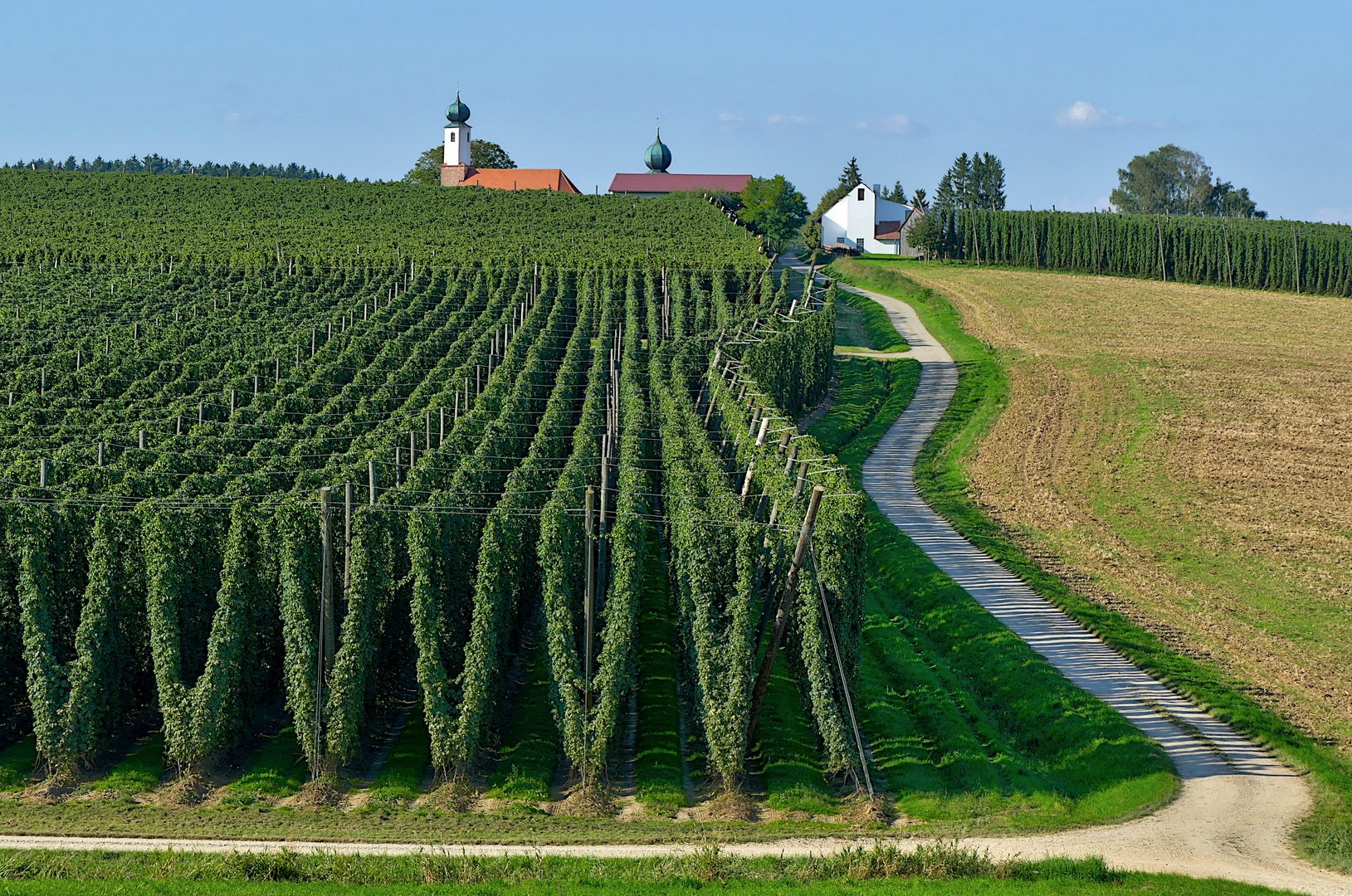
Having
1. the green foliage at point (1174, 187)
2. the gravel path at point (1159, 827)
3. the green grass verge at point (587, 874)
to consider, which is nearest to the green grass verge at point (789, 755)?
the gravel path at point (1159, 827)

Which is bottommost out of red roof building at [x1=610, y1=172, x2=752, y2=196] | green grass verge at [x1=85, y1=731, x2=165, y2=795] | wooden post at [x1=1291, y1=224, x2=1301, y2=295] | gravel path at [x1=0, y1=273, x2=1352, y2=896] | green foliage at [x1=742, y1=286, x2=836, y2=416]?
gravel path at [x1=0, y1=273, x2=1352, y2=896]

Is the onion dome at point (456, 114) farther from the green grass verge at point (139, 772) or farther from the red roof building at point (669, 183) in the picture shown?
the green grass verge at point (139, 772)

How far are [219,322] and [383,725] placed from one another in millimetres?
37609

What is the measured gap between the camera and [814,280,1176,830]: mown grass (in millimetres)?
22812

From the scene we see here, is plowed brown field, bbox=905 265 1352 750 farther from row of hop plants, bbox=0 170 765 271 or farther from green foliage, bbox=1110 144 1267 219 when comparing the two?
green foliage, bbox=1110 144 1267 219

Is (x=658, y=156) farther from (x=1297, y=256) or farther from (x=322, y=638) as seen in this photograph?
(x=322, y=638)

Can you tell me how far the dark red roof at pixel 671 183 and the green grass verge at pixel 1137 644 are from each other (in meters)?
80.8

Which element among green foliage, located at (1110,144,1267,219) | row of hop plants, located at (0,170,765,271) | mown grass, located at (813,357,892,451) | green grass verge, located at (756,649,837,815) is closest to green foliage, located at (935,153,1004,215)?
green foliage, located at (1110,144,1267,219)

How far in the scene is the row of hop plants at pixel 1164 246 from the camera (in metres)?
93.0

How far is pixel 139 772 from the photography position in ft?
77.1

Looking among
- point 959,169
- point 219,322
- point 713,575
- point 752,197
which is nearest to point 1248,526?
point 713,575

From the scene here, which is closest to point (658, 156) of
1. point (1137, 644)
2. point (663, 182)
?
point (663, 182)

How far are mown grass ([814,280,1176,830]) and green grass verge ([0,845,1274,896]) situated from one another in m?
2.74

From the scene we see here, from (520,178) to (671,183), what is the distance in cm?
1983
